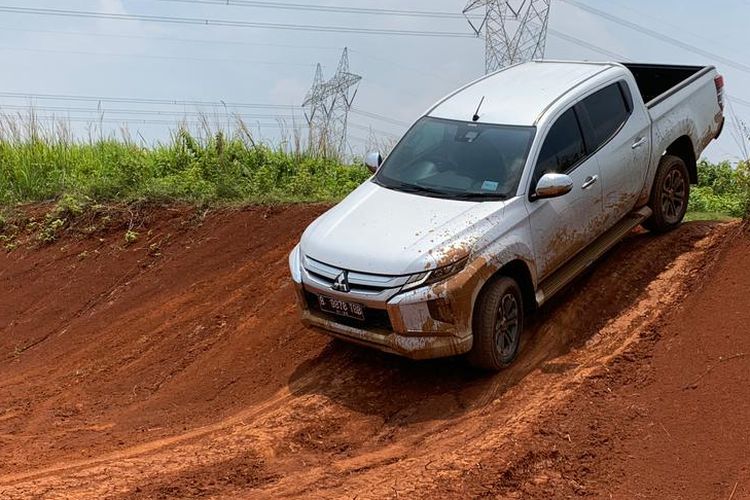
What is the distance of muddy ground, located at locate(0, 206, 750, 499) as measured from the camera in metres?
5.50

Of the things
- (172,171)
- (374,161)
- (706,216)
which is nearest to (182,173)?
(172,171)

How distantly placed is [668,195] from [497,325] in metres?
3.21

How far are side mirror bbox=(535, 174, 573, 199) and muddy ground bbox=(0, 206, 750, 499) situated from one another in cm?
132

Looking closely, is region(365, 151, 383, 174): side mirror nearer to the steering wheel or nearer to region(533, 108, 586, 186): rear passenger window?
the steering wheel

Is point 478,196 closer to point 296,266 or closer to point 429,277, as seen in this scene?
point 429,277

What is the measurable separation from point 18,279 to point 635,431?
828 centimetres

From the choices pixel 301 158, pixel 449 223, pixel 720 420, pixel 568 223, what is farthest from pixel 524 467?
pixel 301 158

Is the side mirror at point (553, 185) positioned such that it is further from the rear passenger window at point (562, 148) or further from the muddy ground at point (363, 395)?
the muddy ground at point (363, 395)

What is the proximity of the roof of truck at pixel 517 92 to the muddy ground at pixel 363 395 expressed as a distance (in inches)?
71.5

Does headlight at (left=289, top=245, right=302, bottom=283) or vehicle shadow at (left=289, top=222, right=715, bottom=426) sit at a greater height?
headlight at (left=289, top=245, right=302, bottom=283)

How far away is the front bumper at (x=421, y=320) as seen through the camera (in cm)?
626

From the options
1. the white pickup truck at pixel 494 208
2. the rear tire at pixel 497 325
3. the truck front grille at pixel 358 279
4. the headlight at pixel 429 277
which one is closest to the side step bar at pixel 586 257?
the white pickup truck at pixel 494 208

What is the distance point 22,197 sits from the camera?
43.1ft

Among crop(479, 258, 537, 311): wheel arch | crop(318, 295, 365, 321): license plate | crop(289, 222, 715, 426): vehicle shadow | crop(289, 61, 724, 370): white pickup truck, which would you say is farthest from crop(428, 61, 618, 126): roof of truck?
crop(318, 295, 365, 321): license plate
